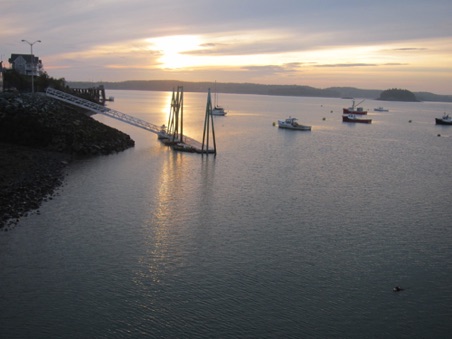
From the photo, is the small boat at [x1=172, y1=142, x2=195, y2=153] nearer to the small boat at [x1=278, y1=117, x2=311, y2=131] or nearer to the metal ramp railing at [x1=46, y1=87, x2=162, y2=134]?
the metal ramp railing at [x1=46, y1=87, x2=162, y2=134]

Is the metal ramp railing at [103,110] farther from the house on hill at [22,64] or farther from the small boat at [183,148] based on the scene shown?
the house on hill at [22,64]

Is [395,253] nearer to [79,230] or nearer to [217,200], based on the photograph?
[217,200]

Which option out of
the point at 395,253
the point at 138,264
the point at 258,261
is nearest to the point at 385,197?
the point at 395,253

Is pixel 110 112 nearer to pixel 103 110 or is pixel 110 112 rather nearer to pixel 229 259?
pixel 103 110

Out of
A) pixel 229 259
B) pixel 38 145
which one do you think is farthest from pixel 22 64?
pixel 229 259

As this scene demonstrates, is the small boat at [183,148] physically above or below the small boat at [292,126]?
below

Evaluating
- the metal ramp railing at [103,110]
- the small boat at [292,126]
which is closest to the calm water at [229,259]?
the metal ramp railing at [103,110]
